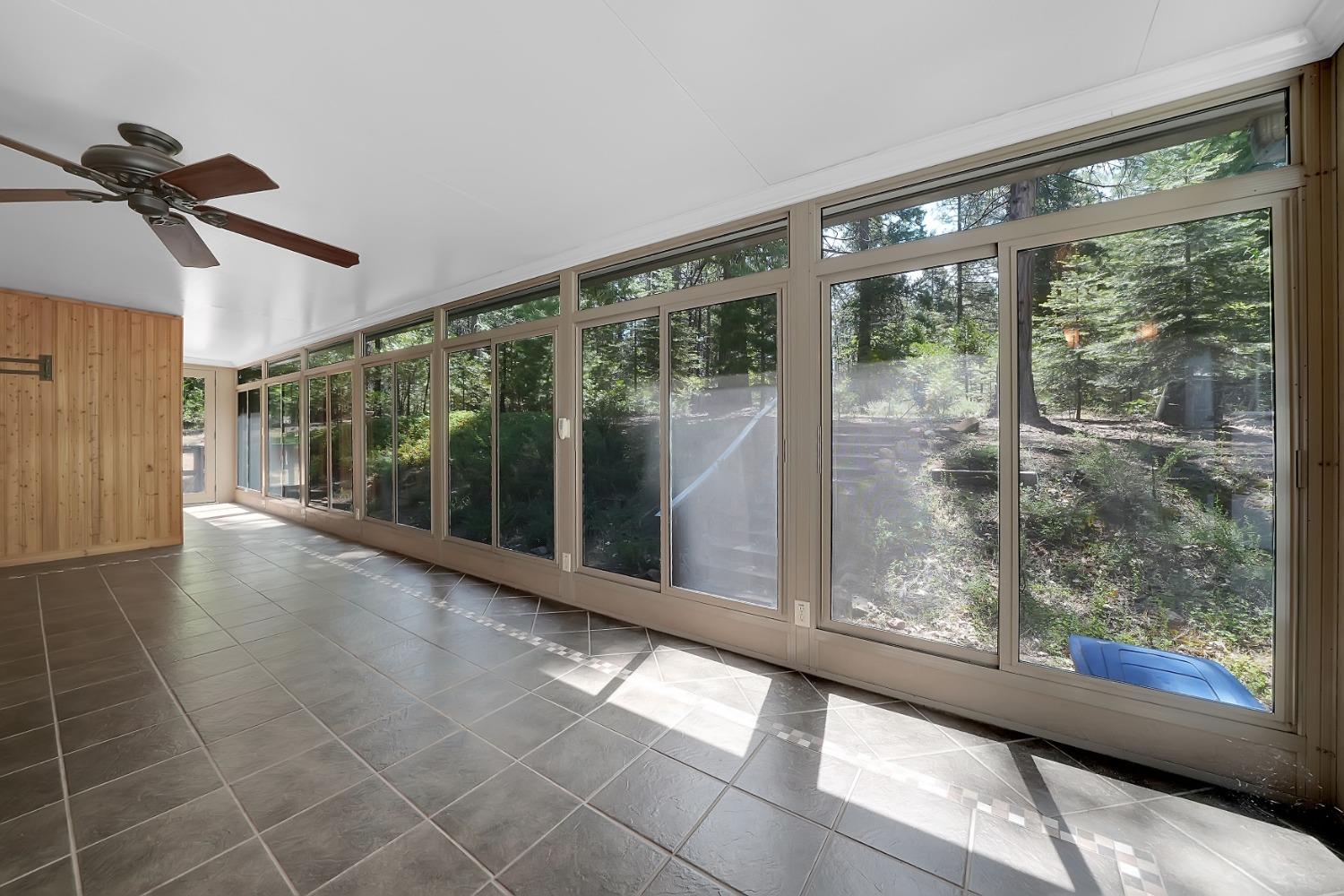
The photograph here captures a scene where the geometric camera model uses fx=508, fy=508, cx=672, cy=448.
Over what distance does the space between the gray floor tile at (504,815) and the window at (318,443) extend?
6279 mm

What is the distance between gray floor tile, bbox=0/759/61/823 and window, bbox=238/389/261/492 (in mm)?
8123

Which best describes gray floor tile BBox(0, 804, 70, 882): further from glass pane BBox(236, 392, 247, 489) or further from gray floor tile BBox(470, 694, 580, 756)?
glass pane BBox(236, 392, 247, 489)

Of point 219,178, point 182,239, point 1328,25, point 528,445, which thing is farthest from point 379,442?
point 1328,25

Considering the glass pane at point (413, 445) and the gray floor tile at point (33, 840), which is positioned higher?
the glass pane at point (413, 445)

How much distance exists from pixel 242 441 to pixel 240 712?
9084mm

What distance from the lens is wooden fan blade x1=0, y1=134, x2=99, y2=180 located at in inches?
68.9

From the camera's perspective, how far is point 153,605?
3.87 metres

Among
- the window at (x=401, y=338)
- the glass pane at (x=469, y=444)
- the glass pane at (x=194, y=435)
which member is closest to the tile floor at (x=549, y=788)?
the glass pane at (x=469, y=444)

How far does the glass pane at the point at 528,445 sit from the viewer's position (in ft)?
13.6

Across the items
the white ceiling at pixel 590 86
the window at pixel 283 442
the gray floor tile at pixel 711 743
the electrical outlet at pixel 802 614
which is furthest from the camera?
the window at pixel 283 442

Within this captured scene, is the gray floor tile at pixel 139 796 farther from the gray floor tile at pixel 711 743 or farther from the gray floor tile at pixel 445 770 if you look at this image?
the gray floor tile at pixel 711 743

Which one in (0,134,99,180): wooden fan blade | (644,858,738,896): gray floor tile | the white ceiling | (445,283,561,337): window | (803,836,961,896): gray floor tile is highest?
the white ceiling

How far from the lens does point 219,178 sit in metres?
2.04

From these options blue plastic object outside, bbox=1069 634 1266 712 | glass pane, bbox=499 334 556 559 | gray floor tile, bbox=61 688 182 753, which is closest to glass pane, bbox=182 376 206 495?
glass pane, bbox=499 334 556 559
